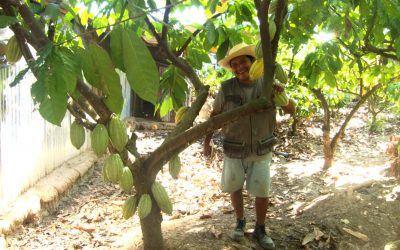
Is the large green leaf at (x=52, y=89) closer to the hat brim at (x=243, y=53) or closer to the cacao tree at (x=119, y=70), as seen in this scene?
the cacao tree at (x=119, y=70)

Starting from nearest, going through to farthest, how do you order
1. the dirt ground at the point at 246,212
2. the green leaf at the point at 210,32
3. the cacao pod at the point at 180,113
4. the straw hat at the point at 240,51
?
the green leaf at the point at 210,32 < the cacao pod at the point at 180,113 < the straw hat at the point at 240,51 < the dirt ground at the point at 246,212

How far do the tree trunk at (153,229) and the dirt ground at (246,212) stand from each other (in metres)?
0.41

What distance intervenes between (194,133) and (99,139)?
475 mm

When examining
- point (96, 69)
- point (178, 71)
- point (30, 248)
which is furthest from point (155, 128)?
point (96, 69)

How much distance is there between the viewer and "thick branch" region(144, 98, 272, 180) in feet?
5.90

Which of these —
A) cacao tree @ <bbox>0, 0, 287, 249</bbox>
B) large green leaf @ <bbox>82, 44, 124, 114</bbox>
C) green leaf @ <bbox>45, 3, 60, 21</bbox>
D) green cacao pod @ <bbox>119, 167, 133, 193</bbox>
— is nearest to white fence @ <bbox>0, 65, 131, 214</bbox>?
cacao tree @ <bbox>0, 0, 287, 249</bbox>

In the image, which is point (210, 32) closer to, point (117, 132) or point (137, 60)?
point (117, 132)

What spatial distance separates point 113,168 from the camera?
5.37ft

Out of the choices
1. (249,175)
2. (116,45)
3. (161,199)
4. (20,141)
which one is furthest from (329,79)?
(20,141)

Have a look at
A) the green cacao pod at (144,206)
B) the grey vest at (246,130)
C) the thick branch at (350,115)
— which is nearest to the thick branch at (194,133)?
the green cacao pod at (144,206)

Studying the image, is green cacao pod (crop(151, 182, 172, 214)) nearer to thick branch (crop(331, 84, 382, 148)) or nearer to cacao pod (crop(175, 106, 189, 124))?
cacao pod (crop(175, 106, 189, 124))

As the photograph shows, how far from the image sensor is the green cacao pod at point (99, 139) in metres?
1.53

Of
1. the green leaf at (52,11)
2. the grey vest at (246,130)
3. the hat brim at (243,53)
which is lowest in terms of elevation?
the grey vest at (246,130)

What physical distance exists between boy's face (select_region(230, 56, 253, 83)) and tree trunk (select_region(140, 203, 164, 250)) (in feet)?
3.58
